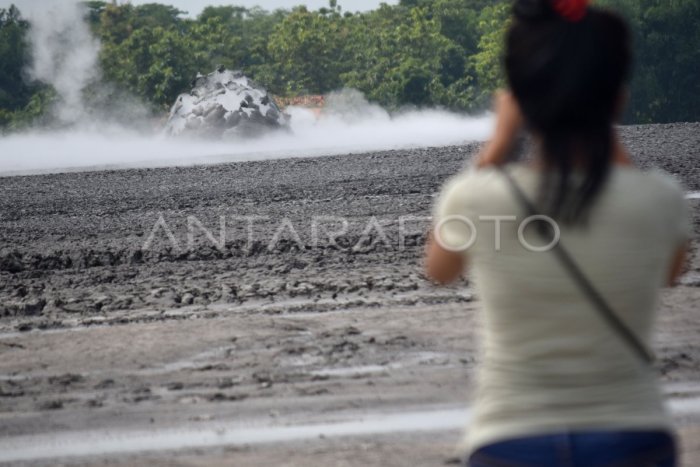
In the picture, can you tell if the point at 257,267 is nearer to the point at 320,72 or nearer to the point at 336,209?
the point at 336,209

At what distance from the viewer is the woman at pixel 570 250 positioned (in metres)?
2.26

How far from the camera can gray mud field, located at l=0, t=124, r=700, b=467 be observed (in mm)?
5637

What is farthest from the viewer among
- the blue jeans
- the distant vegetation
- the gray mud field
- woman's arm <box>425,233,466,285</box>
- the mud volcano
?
the distant vegetation

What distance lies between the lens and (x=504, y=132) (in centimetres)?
236

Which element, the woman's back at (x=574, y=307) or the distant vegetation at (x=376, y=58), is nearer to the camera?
the woman's back at (x=574, y=307)

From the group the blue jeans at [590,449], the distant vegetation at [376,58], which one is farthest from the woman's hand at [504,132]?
the distant vegetation at [376,58]

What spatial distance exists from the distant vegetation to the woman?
52.4m

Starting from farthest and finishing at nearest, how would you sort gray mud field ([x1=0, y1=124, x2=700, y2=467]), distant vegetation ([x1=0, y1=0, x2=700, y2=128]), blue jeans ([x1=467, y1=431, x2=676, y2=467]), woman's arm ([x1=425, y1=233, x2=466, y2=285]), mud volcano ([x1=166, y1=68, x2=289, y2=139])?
distant vegetation ([x1=0, y1=0, x2=700, y2=128]), mud volcano ([x1=166, y1=68, x2=289, y2=139]), gray mud field ([x1=0, y1=124, x2=700, y2=467]), woman's arm ([x1=425, y1=233, x2=466, y2=285]), blue jeans ([x1=467, y1=431, x2=676, y2=467])

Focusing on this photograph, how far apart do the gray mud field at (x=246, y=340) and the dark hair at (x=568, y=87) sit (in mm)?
2949

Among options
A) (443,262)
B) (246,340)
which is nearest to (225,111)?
(246,340)

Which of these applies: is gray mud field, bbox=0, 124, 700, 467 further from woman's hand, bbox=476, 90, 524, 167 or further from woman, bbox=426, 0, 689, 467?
woman's hand, bbox=476, 90, 524, 167

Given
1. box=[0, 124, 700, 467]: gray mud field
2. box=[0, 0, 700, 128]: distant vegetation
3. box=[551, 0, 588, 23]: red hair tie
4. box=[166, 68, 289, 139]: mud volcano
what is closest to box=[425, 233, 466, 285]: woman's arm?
box=[551, 0, 588, 23]: red hair tie

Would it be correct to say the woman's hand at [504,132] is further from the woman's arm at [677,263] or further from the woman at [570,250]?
the woman's arm at [677,263]

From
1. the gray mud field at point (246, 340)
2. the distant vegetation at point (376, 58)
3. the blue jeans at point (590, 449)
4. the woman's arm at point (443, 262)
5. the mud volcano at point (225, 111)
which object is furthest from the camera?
the distant vegetation at point (376, 58)
